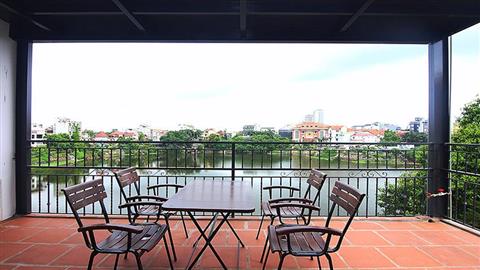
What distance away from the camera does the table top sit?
1.86 m

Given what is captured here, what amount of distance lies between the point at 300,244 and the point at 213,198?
76 cm

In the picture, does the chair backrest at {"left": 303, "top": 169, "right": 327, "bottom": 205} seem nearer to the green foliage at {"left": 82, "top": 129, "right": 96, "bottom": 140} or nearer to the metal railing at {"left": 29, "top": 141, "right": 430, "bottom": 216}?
the metal railing at {"left": 29, "top": 141, "right": 430, "bottom": 216}

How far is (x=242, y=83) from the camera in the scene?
9.50 m

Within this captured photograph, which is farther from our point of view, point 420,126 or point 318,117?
point 318,117

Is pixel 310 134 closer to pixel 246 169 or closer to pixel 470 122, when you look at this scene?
pixel 246 169

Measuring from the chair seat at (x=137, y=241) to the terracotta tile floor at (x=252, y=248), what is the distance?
1.34 ft

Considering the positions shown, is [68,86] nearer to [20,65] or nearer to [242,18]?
[20,65]

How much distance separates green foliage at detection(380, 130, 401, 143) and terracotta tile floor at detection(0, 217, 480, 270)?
3.70ft

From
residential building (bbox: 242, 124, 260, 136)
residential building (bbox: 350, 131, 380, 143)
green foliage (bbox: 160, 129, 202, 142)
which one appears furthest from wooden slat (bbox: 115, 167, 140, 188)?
residential building (bbox: 350, 131, 380, 143)

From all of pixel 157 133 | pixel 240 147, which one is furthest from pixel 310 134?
pixel 157 133

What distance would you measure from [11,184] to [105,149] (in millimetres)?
1310

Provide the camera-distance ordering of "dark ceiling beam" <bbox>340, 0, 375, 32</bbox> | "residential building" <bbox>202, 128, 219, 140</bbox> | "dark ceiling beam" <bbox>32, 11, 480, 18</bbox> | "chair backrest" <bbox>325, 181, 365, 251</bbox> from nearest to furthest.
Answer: "chair backrest" <bbox>325, 181, 365, 251</bbox> → "dark ceiling beam" <bbox>340, 0, 375, 32</bbox> → "dark ceiling beam" <bbox>32, 11, 480, 18</bbox> → "residential building" <bbox>202, 128, 219, 140</bbox>

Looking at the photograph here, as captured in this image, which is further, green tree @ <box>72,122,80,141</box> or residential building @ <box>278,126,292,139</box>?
residential building @ <box>278,126,292,139</box>

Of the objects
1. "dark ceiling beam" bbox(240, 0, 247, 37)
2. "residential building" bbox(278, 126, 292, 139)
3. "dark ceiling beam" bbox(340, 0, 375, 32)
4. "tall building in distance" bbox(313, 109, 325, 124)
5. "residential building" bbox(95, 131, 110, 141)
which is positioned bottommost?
"residential building" bbox(95, 131, 110, 141)
